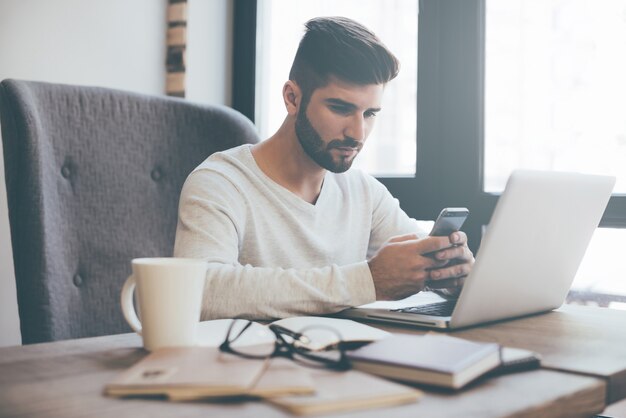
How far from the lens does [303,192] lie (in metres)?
1.62

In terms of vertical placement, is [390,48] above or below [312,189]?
above

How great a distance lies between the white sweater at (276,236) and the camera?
1.12 meters

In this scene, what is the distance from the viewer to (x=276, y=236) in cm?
151

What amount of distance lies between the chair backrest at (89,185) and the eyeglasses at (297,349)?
0.58 m

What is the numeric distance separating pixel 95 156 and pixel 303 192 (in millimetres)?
461

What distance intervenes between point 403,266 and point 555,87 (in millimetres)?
906

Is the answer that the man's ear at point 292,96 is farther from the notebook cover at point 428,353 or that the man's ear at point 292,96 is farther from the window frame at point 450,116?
the notebook cover at point 428,353

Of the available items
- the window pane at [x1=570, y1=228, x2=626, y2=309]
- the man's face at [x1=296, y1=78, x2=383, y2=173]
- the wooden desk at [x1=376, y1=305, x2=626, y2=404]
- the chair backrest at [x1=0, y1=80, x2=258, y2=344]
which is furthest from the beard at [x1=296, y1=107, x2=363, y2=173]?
the window pane at [x1=570, y1=228, x2=626, y2=309]

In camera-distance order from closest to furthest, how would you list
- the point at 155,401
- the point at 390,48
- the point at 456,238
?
the point at 155,401, the point at 456,238, the point at 390,48

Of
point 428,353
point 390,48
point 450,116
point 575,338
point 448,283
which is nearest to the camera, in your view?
point 428,353

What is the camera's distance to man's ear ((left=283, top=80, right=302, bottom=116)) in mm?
1626

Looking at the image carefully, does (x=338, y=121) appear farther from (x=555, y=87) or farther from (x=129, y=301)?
(x=129, y=301)

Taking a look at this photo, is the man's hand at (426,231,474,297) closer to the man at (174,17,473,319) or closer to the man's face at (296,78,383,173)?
the man at (174,17,473,319)

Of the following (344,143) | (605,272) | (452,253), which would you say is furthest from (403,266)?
(605,272)
